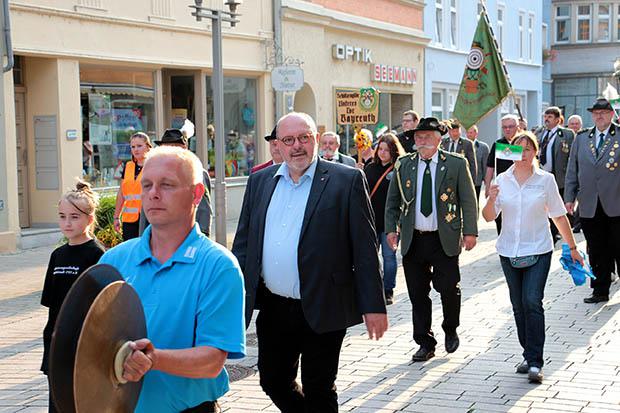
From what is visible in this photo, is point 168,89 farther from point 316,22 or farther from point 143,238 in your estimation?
point 143,238

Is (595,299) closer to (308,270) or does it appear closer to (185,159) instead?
(308,270)

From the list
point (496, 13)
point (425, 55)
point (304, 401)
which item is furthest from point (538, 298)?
point (496, 13)

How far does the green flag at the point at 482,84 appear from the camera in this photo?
1281 centimetres

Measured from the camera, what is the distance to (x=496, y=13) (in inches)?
1528

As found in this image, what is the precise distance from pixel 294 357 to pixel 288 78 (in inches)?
407

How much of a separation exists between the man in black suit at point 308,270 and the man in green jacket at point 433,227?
2.71m

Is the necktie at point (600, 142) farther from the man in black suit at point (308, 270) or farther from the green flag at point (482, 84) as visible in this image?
the man in black suit at point (308, 270)

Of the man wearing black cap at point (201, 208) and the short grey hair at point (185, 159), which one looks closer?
the short grey hair at point (185, 159)

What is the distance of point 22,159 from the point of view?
16.7m

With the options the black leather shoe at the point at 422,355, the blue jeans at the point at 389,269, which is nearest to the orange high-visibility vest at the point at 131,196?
the blue jeans at the point at 389,269

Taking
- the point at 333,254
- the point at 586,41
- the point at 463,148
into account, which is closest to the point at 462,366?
the point at 333,254

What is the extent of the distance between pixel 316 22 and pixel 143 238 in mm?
21299

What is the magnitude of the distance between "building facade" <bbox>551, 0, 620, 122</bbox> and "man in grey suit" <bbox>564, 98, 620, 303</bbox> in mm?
45042

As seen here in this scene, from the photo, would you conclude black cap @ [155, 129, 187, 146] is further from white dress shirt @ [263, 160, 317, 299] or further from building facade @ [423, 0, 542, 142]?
building facade @ [423, 0, 542, 142]
